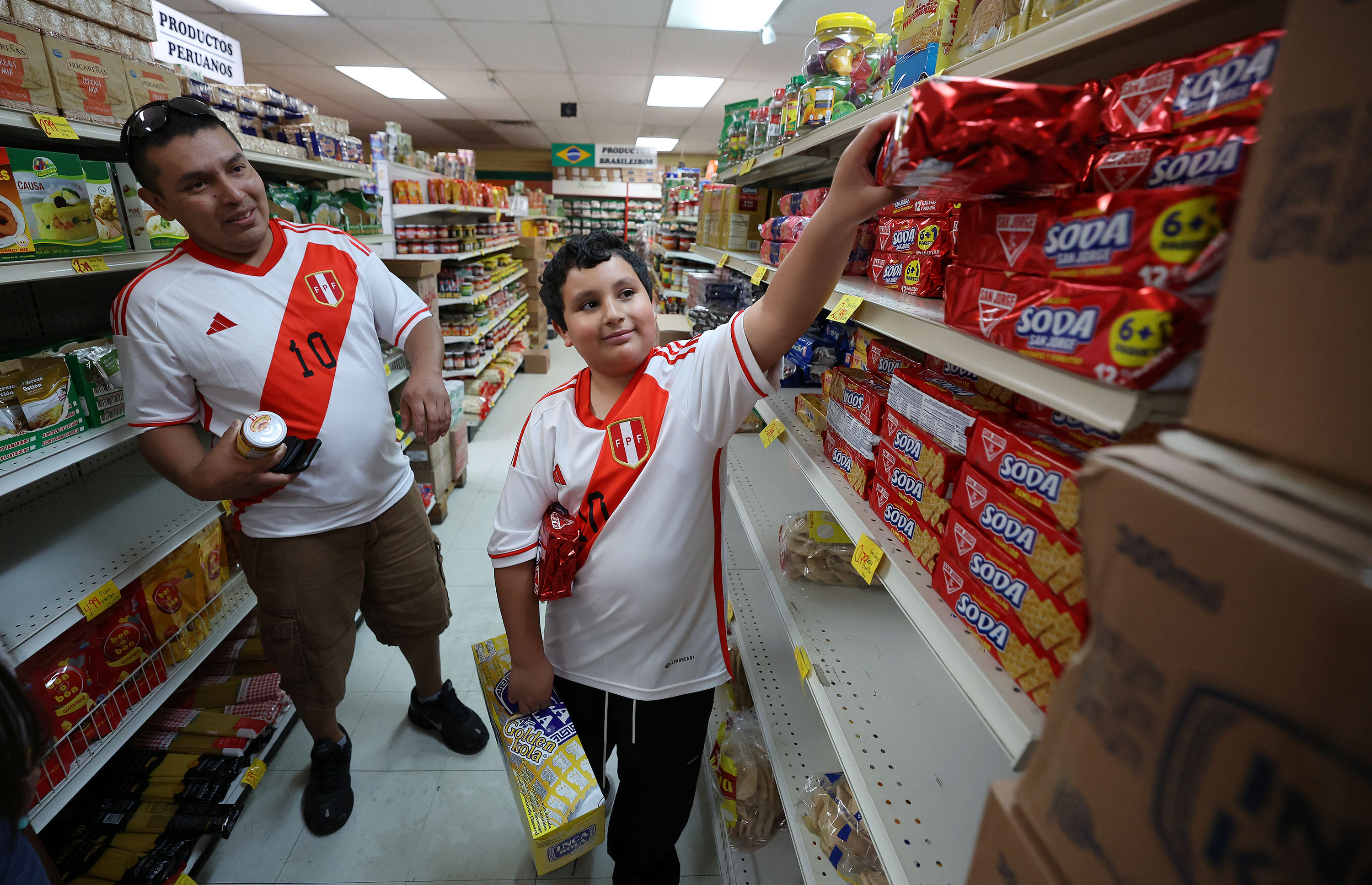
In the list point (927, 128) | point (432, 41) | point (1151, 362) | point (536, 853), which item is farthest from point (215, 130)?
point (432, 41)

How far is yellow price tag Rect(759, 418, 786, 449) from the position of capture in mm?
1498

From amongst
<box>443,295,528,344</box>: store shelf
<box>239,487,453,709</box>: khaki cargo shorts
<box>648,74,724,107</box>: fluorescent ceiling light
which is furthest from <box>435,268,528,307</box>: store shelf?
<box>648,74,724,107</box>: fluorescent ceiling light

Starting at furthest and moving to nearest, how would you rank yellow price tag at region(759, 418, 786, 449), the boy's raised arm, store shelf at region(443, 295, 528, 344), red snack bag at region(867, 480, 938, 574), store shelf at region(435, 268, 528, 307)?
store shelf at region(443, 295, 528, 344) < store shelf at region(435, 268, 528, 307) < yellow price tag at region(759, 418, 786, 449) < red snack bag at region(867, 480, 938, 574) < the boy's raised arm

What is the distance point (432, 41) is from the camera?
5566 mm

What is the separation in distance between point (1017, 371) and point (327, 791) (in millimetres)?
2341

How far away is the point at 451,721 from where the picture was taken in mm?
2164

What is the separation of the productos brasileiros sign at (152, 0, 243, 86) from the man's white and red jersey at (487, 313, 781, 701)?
2751 mm

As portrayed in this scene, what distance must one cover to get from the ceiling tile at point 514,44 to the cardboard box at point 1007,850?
19.2 ft

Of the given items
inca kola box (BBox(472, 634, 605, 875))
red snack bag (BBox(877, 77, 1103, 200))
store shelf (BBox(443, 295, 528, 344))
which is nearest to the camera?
red snack bag (BBox(877, 77, 1103, 200))

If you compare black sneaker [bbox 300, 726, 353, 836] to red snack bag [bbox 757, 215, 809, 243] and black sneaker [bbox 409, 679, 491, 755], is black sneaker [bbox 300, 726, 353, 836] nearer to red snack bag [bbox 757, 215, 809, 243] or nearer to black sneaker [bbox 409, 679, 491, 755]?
black sneaker [bbox 409, 679, 491, 755]

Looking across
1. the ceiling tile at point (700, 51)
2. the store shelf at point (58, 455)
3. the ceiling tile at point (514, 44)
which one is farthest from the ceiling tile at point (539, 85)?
the store shelf at point (58, 455)

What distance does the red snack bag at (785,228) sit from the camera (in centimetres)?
160

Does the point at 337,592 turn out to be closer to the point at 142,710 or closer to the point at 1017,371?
the point at 142,710

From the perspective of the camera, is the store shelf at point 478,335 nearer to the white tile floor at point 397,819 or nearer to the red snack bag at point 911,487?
the white tile floor at point 397,819
